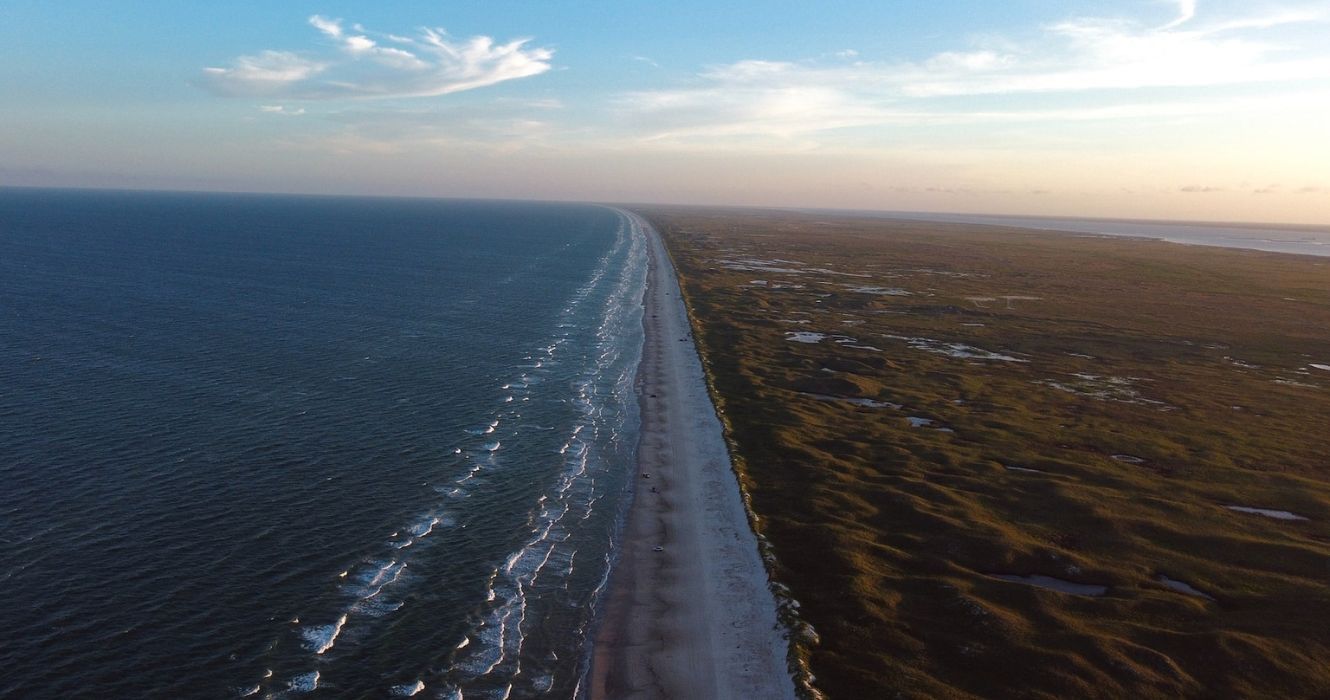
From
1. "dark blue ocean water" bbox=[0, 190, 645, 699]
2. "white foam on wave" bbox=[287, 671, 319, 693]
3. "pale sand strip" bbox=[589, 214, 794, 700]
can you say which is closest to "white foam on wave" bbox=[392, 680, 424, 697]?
"dark blue ocean water" bbox=[0, 190, 645, 699]

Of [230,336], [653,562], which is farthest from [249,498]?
[230,336]

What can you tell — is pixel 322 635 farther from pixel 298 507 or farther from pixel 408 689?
pixel 298 507

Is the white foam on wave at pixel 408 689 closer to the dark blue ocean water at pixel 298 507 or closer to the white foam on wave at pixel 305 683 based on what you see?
the dark blue ocean water at pixel 298 507

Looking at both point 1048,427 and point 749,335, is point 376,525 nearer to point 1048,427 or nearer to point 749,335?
point 1048,427

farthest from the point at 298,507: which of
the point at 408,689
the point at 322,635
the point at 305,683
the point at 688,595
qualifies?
the point at 688,595

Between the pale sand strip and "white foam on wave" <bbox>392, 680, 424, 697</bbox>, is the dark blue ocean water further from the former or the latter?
the pale sand strip

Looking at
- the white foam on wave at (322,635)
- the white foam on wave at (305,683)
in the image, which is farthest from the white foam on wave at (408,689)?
the white foam on wave at (322,635)
